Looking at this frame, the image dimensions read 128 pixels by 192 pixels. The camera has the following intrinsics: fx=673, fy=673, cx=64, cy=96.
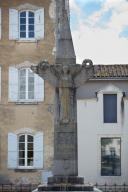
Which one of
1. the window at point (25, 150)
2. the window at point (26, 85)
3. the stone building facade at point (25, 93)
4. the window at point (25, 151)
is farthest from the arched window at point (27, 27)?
the window at point (25, 150)

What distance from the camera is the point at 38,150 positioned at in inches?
1448

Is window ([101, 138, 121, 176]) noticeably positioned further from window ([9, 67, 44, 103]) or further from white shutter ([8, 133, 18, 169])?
white shutter ([8, 133, 18, 169])

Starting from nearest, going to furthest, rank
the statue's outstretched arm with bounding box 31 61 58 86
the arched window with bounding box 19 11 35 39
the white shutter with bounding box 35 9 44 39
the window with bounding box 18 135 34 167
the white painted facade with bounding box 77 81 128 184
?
the statue's outstretched arm with bounding box 31 61 58 86, the window with bounding box 18 135 34 167, the white shutter with bounding box 35 9 44 39, the arched window with bounding box 19 11 35 39, the white painted facade with bounding box 77 81 128 184

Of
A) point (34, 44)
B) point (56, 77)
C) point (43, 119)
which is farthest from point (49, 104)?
point (56, 77)

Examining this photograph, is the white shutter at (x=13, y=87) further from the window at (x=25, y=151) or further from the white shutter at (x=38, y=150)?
the white shutter at (x=38, y=150)

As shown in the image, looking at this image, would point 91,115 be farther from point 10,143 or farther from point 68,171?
point 68,171

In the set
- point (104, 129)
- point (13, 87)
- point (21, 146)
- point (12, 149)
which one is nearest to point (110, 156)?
point (104, 129)

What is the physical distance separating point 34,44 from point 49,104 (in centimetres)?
347

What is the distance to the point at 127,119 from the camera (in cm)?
4050

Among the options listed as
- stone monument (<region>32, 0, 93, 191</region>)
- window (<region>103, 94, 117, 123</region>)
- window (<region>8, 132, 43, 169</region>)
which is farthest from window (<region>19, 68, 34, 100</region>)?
stone monument (<region>32, 0, 93, 191</region>)

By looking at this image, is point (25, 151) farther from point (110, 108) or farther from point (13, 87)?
point (110, 108)

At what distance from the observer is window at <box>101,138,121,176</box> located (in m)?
40.6

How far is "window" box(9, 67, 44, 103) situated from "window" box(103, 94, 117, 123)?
5491 millimetres

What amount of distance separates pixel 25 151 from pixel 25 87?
139 inches
